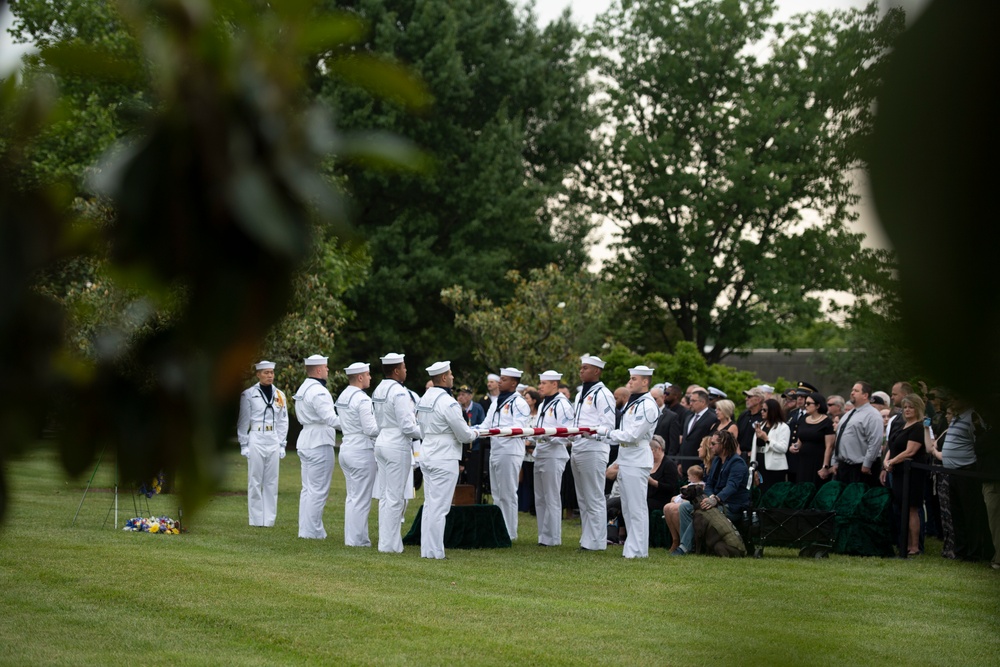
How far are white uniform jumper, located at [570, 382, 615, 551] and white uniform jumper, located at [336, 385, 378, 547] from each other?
2.52 m

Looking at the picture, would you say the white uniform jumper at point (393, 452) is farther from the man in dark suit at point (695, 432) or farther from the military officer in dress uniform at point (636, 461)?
the man in dark suit at point (695, 432)

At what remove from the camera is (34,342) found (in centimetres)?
89

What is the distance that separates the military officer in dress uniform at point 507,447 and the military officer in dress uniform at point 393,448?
66.8 inches

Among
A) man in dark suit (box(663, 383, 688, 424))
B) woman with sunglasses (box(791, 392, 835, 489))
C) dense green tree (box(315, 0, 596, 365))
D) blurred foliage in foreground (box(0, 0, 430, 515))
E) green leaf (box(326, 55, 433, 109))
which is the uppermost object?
dense green tree (box(315, 0, 596, 365))

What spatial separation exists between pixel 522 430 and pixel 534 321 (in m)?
19.7

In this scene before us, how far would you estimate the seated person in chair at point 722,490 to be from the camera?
13.4 m

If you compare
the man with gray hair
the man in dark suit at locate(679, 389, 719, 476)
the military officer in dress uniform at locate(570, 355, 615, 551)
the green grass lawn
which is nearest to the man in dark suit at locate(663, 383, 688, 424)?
the man in dark suit at locate(679, 389, 719, 476)

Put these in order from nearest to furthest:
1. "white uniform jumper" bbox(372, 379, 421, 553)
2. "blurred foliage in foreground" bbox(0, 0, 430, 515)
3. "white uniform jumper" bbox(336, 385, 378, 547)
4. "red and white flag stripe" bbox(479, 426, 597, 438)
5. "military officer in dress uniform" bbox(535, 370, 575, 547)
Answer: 1. "blurred foliage in foreground" bbox(0, 0, 430, 515)
2. "white uniform jumper" bbox(372, 379, 421, 553)
3. "red and white flag stripe" bbox(479, 426, 597, 438)
4. "white uniform jumper" bbox(336, 385, 378, 547)
5. "military officer in dress uniform" bbox(535, 370, 575, 547)

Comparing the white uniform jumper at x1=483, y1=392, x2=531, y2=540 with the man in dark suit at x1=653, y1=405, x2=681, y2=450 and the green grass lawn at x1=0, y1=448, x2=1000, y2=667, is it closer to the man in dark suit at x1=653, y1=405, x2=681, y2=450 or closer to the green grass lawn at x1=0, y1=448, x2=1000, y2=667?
the green grass lawn at x1=0, y1=448, x2=1000, y2=667

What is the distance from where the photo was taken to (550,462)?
583 inches

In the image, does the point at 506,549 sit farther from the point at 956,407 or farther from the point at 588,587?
the point at 956,407

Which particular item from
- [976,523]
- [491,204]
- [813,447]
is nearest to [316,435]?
[813,447]

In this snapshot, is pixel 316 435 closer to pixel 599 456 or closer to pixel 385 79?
pixel 599 456

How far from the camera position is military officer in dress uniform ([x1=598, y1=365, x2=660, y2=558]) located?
515 inches
